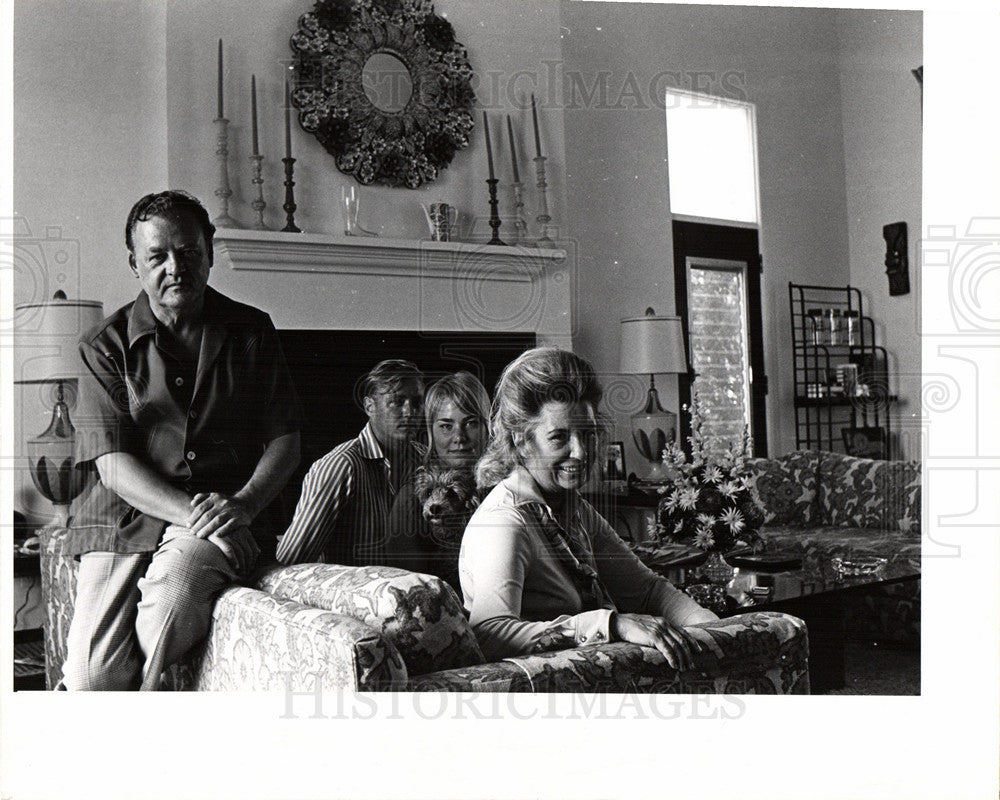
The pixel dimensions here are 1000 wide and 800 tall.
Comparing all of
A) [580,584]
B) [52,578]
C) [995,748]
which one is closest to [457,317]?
[580,584]

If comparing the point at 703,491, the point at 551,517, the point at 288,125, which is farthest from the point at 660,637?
the point at 288,125

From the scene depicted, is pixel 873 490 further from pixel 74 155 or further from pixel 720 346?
pixel 74 155

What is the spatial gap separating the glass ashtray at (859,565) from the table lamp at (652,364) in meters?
0.59

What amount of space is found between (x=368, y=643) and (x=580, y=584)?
0.72m

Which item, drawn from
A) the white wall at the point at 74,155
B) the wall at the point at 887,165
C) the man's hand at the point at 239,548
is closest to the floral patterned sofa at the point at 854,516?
the wall at the point at 887,165

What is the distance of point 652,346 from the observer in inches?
89.3

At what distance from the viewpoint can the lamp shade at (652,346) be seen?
2.24m

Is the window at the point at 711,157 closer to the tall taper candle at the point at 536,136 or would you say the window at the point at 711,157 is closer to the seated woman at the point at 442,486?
the tall taper candle at the point at 536,136

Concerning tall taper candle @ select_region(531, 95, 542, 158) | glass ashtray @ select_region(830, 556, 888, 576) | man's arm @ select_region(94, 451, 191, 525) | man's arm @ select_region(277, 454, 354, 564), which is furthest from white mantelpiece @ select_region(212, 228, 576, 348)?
glass ashtray @ select_region(830, 556, 888, 576)

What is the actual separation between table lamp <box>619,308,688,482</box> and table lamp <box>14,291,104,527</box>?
4.02 ft

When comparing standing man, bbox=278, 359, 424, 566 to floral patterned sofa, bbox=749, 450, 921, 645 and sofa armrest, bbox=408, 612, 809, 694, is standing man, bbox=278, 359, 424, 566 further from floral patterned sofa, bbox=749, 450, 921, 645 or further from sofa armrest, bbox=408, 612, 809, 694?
floral patterned sofa, bbox=749, 450, 921, 645

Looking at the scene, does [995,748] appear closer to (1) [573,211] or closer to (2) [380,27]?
(1) [573,211]

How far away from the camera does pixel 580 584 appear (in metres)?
2.15

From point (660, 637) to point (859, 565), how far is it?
0.90 metres
